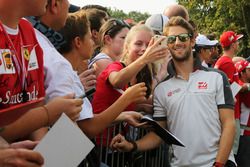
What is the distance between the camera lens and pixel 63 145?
1.86 metres

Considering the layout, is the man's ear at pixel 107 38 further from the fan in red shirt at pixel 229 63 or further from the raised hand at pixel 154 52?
the fan in red shirt at pixel 229 63

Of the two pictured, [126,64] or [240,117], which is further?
[240,117]

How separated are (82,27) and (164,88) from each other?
1.00 metres

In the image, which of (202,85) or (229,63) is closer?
(202,85)

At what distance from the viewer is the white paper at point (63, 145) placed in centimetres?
177

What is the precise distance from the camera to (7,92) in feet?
6.57

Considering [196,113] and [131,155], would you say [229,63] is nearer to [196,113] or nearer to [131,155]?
[196,113]

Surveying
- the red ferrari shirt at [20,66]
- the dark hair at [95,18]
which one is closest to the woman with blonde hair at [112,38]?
the dark hair at [95,18]

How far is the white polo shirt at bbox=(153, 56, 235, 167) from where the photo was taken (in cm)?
347

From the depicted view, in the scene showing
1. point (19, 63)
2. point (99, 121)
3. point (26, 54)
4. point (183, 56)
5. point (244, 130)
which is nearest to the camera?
point (19, 63)

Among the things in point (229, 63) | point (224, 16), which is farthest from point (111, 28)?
point (224, 16)

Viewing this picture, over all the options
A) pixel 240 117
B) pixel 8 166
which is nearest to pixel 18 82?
pixel 8 166

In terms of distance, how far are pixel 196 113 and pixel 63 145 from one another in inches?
72.4

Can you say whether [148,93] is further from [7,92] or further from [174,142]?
[7,92]
